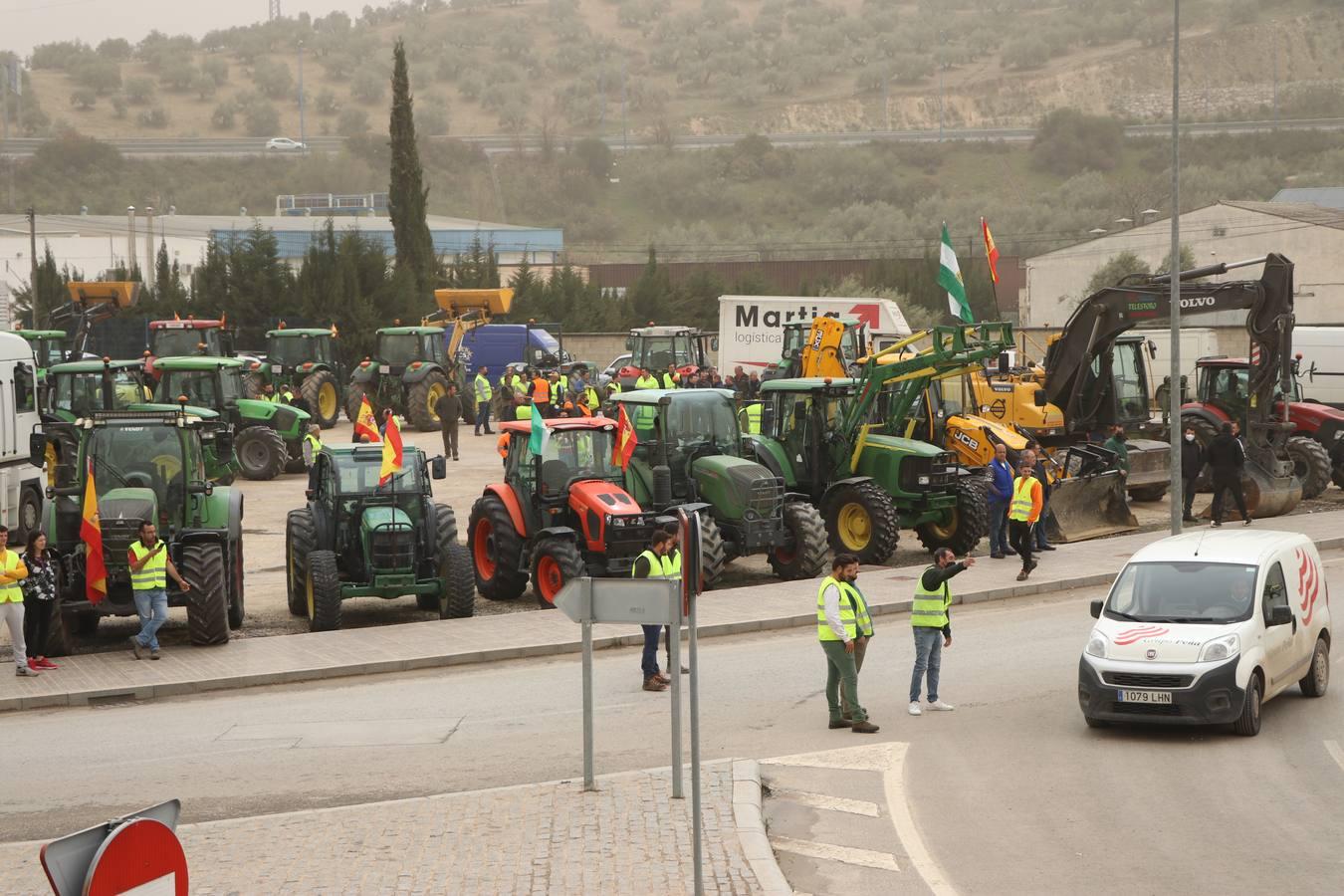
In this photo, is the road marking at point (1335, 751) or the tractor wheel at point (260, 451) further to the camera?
the tractor wheel at point (260, 451)

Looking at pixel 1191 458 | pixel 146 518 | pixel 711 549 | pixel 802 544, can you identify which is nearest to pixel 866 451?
pixel 802 544

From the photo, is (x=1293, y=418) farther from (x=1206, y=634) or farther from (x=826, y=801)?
(x=826, y=801)

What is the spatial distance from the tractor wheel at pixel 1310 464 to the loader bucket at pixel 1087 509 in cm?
425

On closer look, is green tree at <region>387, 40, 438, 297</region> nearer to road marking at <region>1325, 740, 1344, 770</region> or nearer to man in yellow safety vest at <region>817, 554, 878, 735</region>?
man in yellow safety vest at <region>817, 554, 878, 735</region>

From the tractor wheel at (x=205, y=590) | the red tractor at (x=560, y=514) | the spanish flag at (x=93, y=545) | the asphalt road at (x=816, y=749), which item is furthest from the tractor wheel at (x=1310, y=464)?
the spanish flag at (x=93, y=545)

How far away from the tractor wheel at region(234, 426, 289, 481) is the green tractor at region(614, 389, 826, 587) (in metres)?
14.2

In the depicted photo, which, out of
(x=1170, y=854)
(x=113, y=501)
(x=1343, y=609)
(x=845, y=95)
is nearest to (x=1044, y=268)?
(x=1343, y=609)

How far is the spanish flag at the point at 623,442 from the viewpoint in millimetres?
20938

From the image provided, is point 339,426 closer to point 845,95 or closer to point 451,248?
point 451,248

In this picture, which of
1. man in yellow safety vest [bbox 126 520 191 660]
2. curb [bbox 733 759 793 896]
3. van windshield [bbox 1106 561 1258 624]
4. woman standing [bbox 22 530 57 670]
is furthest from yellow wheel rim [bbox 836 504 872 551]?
woman standing [bbox 22 530 57 670]

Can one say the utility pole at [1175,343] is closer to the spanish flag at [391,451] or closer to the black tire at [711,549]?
the black tire at [711,549]

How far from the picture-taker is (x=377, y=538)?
63.9ft

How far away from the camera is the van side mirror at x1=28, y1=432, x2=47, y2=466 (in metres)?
26.6

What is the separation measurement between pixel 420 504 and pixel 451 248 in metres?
69.8
